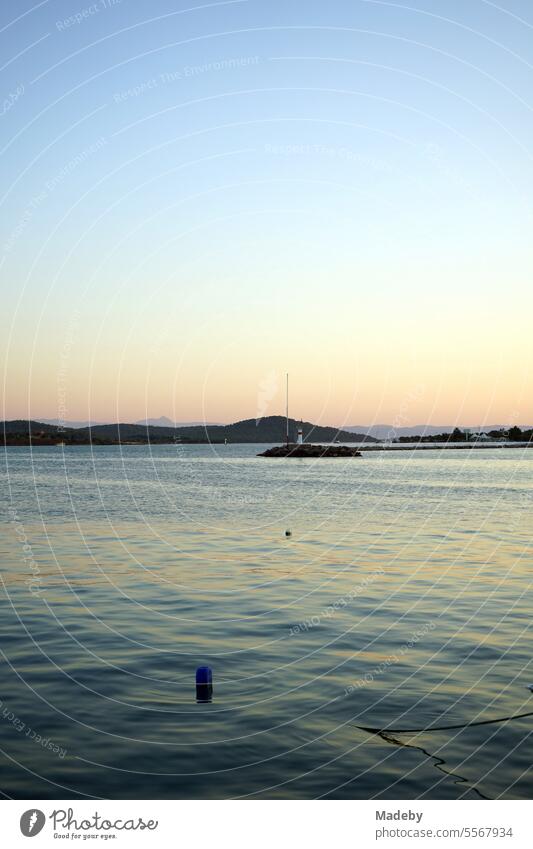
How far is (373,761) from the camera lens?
11844mm

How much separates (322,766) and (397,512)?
42.4m

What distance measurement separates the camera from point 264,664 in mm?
17203

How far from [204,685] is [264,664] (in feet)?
8.85

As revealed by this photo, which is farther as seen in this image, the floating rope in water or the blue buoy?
the blue buoy
